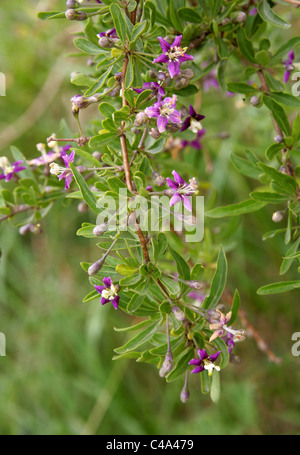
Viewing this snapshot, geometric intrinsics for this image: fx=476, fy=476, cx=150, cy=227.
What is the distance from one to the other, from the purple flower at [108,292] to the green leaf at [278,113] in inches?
16.2

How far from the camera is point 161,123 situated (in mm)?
680

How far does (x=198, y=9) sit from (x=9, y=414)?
1.71 m

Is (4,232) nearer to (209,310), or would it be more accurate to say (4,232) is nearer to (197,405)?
(197,405)

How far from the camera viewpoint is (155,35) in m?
0.73

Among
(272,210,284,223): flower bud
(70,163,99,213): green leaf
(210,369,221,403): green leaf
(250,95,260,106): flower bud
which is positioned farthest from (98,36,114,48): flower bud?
(210,369,221,403): green leaf

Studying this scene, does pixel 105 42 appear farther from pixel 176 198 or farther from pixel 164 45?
pixel 176 198

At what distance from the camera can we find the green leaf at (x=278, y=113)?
831mm

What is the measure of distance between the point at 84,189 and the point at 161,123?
0.15m

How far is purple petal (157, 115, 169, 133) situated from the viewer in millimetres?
678

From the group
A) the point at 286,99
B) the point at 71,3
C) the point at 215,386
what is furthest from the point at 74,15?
the point at 215,386

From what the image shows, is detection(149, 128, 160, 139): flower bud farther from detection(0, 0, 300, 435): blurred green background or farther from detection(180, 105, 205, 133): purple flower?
detection(0, 0, 300, 435): blurred green background

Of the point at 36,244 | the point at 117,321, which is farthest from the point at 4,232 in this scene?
the point at 117,321

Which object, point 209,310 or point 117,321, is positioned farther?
point 117,321

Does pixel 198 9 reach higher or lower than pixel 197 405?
higher
